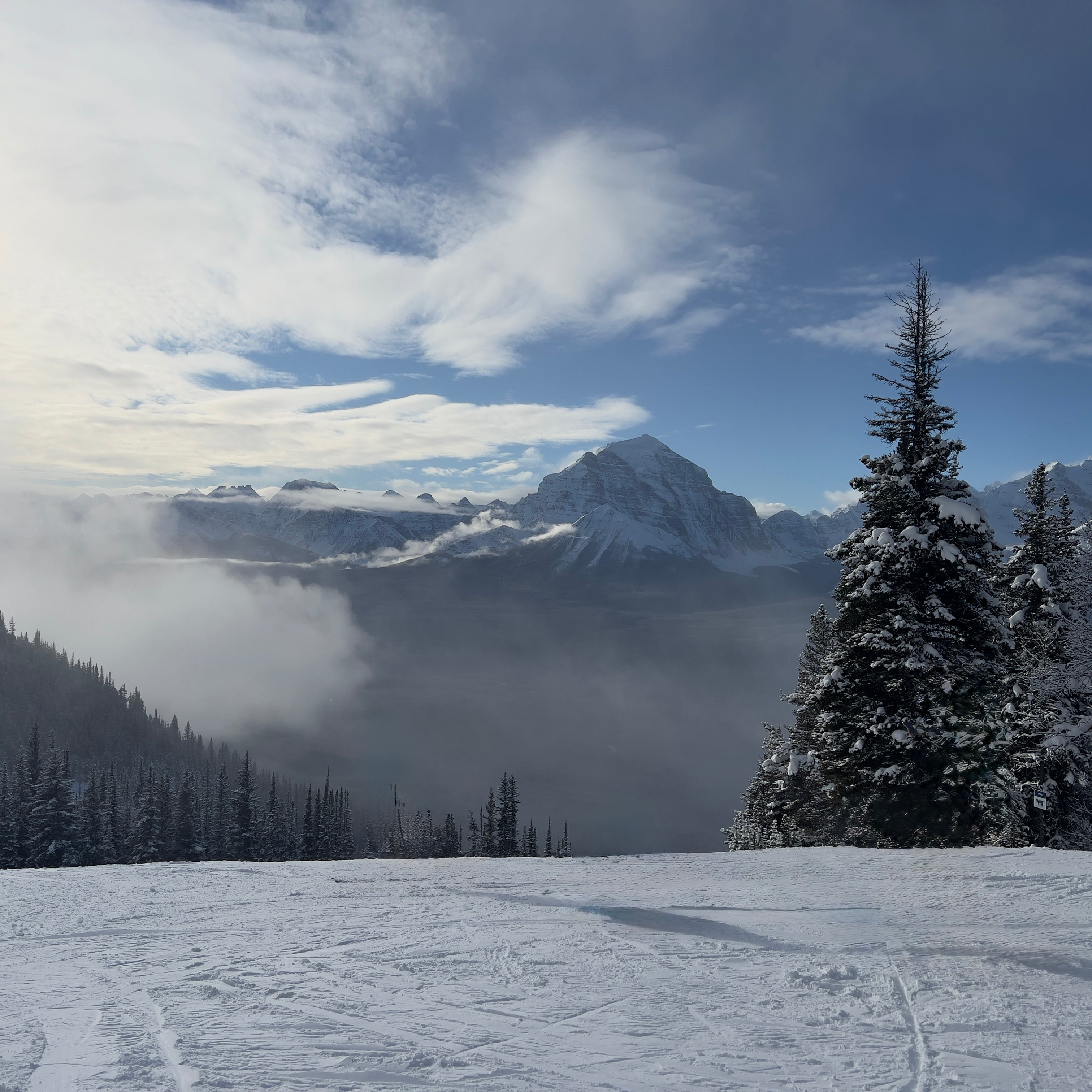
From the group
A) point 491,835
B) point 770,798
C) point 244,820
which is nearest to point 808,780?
point 770,798

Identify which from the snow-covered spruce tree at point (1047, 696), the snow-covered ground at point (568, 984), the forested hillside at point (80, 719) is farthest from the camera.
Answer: the forested hillside at point (80, 719)

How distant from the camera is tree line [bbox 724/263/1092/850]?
656 inches

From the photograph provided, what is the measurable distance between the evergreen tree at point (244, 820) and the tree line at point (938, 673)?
5620cm

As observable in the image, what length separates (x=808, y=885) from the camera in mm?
10227

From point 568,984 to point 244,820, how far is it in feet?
214

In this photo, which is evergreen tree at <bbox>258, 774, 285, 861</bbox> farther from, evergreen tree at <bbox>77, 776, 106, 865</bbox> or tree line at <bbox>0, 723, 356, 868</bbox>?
evergreen tree at <bbox>77, 776, 106, 865</bbox>

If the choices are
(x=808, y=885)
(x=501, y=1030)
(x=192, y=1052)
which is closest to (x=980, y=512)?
(x=808, y=885)

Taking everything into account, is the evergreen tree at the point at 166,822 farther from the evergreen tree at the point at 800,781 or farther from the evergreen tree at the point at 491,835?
the evergreen tree at the point at 800,781

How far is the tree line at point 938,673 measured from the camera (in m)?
16.7

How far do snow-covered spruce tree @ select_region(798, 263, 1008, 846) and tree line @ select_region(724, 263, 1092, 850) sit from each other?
0.12ft

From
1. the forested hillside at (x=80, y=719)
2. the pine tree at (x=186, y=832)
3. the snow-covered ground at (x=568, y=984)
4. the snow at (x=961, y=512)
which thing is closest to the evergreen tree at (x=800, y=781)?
the snow at (x=961, y=512)

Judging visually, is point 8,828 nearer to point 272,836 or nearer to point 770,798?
point 272,836

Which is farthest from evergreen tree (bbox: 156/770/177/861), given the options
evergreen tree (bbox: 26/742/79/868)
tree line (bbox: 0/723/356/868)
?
evergreen tree (bbox: 26/742/79/868)

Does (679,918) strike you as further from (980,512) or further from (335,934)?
(980,512)
